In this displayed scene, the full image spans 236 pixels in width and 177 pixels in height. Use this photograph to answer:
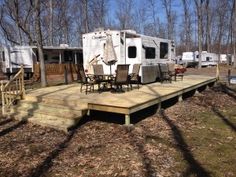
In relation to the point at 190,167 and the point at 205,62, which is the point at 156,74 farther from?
the point at 205,62

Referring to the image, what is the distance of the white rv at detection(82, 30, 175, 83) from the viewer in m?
11.2

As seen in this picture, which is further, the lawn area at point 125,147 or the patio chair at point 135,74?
the patio chair at point 135,74

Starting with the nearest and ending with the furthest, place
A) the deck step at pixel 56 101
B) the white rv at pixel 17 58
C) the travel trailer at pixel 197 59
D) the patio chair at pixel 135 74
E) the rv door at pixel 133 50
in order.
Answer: the deck step at pixel 56 101 < the patio chair at pixel 135 74 < the rv door at pixel 133 50 < the white rv at pixel 17 58 < the travel trailer at pixel 197 59

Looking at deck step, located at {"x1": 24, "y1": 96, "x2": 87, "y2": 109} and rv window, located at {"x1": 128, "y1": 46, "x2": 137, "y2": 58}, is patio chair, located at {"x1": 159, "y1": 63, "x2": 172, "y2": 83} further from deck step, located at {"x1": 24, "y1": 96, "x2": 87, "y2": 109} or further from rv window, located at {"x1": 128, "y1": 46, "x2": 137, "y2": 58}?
deck step, located at {"x1": 24, "y1": 96, "x2": 87, "y2": 109}

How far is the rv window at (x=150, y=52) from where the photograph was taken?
39.1 feet


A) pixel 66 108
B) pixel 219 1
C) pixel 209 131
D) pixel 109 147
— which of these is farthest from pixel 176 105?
pixel 219 1

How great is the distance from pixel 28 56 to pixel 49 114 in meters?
12.4

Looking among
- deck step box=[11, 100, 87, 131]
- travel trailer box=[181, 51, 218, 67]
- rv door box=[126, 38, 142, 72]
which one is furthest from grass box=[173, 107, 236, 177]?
travel trailer box=[181, 51, 218, 67]

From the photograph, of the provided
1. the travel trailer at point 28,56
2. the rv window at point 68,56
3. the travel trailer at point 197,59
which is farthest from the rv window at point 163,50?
the travel trailer at point 197,59

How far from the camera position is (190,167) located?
458 cm

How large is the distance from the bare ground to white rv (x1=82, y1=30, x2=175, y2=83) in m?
3.78

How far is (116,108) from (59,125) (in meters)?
1.33

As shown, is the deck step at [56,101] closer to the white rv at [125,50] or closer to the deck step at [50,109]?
the deck step at [50,109]

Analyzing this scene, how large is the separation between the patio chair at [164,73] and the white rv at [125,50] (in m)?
0.33
